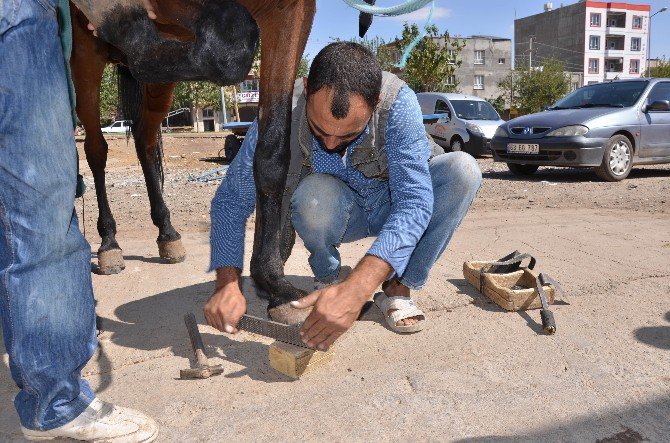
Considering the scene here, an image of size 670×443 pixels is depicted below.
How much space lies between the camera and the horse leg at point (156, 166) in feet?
10.9

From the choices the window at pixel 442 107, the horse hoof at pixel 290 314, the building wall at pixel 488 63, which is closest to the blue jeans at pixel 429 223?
the horse hoof at pixel 290 314

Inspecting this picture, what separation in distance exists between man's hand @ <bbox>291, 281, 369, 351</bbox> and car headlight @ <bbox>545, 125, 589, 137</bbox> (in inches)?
256

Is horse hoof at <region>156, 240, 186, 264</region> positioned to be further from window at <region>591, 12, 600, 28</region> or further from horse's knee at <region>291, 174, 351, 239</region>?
window at <region>591, 12, 600, 28</region>

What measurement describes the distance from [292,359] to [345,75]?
37.5 inches

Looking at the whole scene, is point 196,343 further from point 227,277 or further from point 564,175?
point 564,175

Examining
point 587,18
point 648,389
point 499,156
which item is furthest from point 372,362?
point 587,18

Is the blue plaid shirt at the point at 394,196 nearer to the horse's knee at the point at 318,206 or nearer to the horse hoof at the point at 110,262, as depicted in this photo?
the horse's knee at the point at 318,206

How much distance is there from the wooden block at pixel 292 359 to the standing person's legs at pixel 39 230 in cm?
64

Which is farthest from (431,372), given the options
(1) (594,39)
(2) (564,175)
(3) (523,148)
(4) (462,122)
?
(1) (594,39)

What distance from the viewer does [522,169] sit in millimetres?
8266

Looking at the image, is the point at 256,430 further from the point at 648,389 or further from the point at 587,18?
the point at 587,18

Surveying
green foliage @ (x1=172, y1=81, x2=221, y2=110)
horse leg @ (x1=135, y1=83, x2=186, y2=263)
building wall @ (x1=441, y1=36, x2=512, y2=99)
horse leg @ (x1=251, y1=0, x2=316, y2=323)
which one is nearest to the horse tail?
horse leg @ (x1=135, y1=83, x2=186, y2=263)

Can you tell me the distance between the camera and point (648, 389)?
1.82m

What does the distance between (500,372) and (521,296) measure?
2.12 feet
